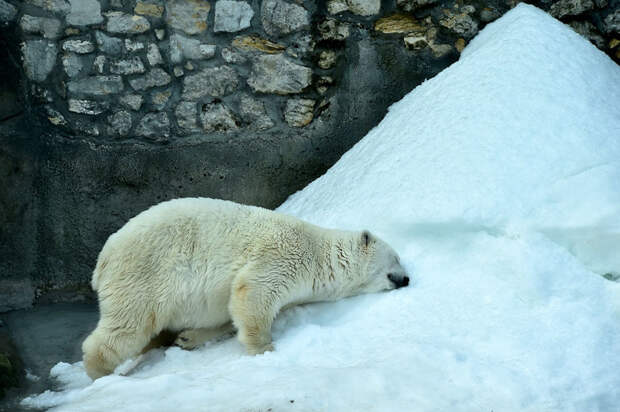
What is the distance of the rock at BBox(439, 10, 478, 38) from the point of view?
569 cm

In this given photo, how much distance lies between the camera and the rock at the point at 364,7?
5621 millimetres

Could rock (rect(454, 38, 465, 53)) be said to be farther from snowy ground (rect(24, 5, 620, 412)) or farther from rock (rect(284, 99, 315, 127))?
rock (rect(284, 99, 315, 127))

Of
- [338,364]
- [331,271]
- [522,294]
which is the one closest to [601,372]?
[522,294]

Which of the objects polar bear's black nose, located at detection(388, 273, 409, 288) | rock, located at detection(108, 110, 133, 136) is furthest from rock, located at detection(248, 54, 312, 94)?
polar bear's black nose, located at detection(388, 273, 409, 288)

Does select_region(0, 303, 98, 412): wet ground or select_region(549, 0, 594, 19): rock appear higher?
select_region(549, 0, 594, 19): rock

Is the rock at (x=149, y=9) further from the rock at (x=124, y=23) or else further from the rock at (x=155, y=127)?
the rock at (x=155, y=127)

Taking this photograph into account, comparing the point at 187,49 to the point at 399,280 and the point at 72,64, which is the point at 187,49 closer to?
the point at 72,64

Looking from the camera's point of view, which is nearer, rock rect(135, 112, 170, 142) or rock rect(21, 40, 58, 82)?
rock rect(21, 40, 58, 82)

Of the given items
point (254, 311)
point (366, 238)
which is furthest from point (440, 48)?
point (254, 311)

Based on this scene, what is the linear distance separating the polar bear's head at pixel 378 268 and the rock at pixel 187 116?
7.95 ft

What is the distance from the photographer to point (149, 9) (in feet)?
17.9

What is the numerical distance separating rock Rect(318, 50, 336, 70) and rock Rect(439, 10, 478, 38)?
1.07 m

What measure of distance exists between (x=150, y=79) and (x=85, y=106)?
24.9 inches

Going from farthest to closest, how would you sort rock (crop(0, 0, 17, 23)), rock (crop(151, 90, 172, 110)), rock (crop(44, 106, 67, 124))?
rock (crop(151, 90, 172, 110)) < rock (crop(44, 106, 67, 124)) < rock (crop(0, 0, 17, 23))
